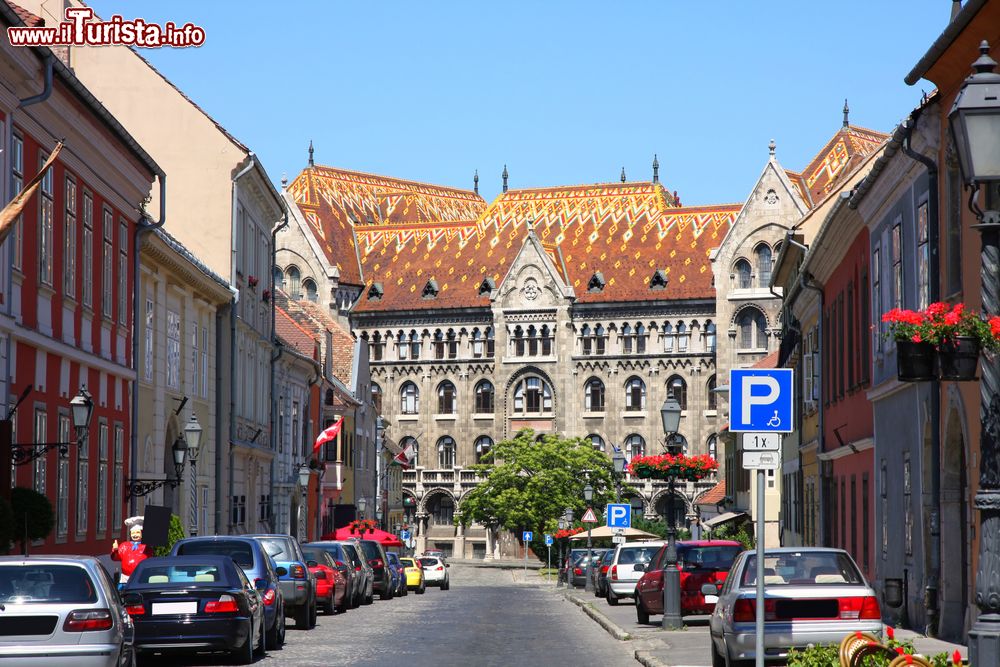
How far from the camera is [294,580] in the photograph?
2734 cm

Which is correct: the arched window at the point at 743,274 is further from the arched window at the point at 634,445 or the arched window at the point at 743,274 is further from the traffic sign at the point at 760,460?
the traffic sign at the point at 760,460

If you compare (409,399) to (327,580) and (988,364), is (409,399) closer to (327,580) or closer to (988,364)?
(327,580)

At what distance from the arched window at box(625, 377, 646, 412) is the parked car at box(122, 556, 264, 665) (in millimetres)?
94944

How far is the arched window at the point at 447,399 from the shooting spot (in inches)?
4685

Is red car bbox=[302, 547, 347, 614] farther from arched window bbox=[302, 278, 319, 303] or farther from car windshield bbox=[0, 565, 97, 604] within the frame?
arched window bbox=[302, 278, 319, 303]

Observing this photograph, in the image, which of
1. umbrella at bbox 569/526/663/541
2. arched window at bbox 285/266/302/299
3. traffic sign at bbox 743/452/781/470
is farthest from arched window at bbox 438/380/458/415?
traffic sign at bbox 743/452/781/470

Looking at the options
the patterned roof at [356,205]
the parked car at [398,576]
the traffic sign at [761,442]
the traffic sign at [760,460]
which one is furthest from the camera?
the patterned roof at [356,205]

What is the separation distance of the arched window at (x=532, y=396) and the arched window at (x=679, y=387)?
8.27 m

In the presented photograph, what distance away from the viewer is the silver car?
17609 mm

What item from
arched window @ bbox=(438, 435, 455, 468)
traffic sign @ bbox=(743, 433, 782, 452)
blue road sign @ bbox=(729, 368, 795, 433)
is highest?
arched window @ bbox=(438, 435, 455, 468)

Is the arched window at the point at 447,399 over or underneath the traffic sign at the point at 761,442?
over

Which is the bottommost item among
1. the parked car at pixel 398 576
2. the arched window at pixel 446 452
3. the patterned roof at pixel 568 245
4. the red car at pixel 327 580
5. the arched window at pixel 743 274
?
the parked car at pixel 398 576

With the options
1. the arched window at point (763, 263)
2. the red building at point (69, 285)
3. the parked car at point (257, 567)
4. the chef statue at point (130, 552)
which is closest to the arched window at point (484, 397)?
the arched window at point (763, 263)

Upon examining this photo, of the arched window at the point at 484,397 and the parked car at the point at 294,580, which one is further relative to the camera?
the arched window at the point at 484,397
